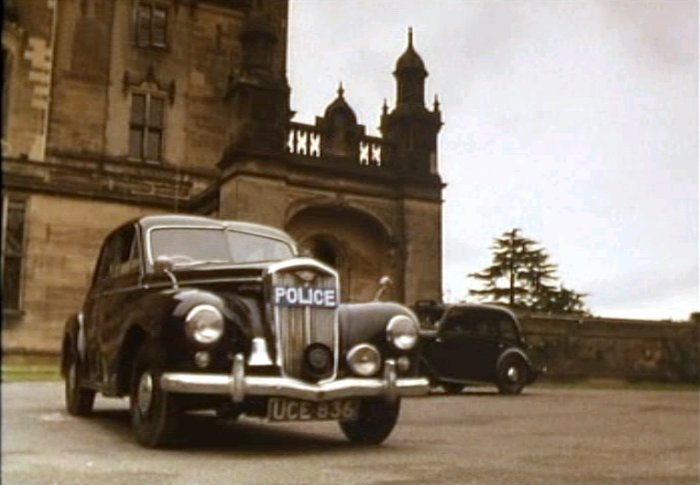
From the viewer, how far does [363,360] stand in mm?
3424

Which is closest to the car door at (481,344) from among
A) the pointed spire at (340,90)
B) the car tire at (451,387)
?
the car tire at (451,387)

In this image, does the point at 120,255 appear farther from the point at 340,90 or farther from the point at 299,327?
the point at 340,90

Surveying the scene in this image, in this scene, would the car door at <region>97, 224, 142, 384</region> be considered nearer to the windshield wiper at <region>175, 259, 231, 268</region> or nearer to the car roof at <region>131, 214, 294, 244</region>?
the car roof at <region>131, 214, 294, 244</region>

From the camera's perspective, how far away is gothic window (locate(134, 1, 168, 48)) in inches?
318

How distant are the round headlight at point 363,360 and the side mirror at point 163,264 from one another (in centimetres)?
90

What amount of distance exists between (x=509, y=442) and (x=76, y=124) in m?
5.11

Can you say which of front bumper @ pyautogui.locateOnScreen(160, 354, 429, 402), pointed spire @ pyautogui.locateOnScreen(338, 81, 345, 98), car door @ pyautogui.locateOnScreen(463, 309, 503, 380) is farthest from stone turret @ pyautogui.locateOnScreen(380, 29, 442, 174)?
car door @ pyautogui.locateOnScreen(463, 309, 503, 380)

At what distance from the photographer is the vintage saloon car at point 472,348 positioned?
8.28 meters

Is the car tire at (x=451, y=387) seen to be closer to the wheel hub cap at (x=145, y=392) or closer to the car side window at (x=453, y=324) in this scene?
the car side window at (x=453, y=324)

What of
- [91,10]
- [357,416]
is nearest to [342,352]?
[357,416]

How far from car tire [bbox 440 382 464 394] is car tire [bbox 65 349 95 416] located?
4.28 metres

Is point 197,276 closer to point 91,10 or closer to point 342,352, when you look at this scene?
point 342,352

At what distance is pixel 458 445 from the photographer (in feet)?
13.0

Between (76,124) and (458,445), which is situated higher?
(76,124)
